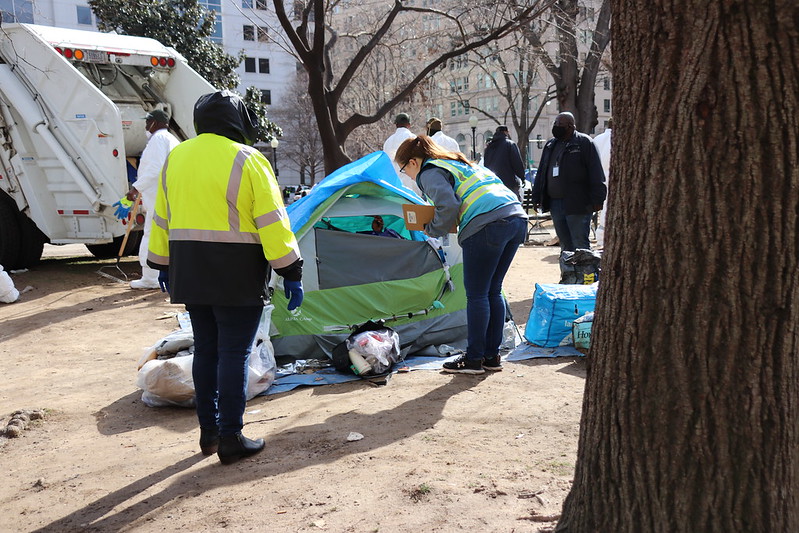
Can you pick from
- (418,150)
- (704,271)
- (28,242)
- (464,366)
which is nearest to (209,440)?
(464,366)

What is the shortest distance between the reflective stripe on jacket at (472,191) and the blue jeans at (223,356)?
64.4 inches

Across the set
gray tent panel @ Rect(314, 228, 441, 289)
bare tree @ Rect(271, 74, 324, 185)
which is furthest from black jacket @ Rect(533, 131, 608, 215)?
bare tree @ Rect(271, 74, 324, 185)

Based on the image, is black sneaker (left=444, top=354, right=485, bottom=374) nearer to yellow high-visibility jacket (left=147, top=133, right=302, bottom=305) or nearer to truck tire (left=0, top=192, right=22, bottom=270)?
yellow high-visibility jacket (left=147, top=133, right=302, bottom=305)

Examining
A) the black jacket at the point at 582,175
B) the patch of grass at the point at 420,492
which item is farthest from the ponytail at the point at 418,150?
the black jacket at the point at 582,175

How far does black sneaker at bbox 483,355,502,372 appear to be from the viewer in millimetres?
5047

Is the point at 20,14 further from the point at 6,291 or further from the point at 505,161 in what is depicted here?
the point at 505,161

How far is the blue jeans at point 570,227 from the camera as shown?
286 inches

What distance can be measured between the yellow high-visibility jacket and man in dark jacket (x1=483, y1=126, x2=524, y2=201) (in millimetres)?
7059

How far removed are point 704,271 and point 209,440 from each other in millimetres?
2623

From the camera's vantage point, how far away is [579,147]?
23.3 feet

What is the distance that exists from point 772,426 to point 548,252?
31.7 feet

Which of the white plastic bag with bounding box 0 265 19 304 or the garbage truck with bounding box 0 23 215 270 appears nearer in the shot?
the white plastic bag with bounding box 0 265 19 304

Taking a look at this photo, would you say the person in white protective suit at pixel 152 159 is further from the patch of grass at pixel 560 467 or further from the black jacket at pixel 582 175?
the patch of grass at pixel 560 467

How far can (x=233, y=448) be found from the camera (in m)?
3.58
